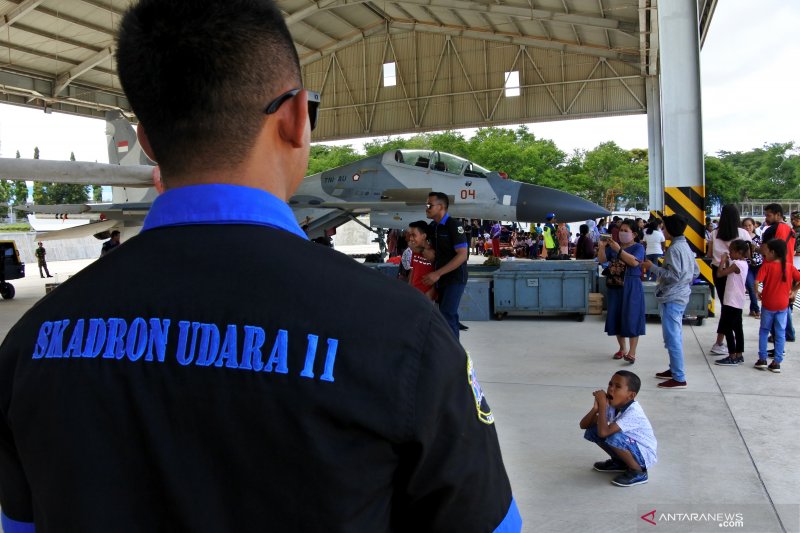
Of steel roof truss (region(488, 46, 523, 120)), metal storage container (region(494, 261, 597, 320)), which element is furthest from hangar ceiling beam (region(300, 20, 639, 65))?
metal storage container (region(494, 261, 597, 320))

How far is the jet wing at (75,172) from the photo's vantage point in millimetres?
2369

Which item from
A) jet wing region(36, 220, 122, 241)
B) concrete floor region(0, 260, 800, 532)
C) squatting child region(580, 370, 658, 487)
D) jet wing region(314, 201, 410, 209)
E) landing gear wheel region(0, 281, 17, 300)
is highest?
jet wing region(314, 201, 410, 209)

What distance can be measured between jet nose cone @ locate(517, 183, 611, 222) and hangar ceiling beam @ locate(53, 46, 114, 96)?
1538 cm

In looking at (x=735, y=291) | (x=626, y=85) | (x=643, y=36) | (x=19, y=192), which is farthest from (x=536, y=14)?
(x=19, y=192)

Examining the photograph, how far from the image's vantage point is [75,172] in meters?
2.56

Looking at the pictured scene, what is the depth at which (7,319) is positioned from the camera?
11453mm

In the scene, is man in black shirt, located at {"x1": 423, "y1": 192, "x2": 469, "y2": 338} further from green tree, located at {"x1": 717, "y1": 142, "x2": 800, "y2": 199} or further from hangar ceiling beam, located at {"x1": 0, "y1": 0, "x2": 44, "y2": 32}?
green tree, located at {"x1": 717, "y1": 142, "x2": 800, "y2": 199}

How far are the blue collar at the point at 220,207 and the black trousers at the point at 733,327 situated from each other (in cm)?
733

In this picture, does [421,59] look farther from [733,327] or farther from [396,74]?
[733,327]

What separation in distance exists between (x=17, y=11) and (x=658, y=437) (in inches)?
730

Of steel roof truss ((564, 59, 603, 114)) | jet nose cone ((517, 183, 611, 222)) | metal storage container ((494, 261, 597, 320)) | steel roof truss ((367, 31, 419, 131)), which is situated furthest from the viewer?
steel roof truss ((367, 31, 419, 131))

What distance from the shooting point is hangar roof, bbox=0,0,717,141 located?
64.2ft

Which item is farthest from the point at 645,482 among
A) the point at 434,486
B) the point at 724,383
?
the point at 434,486

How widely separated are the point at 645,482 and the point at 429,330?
3.73 metres
